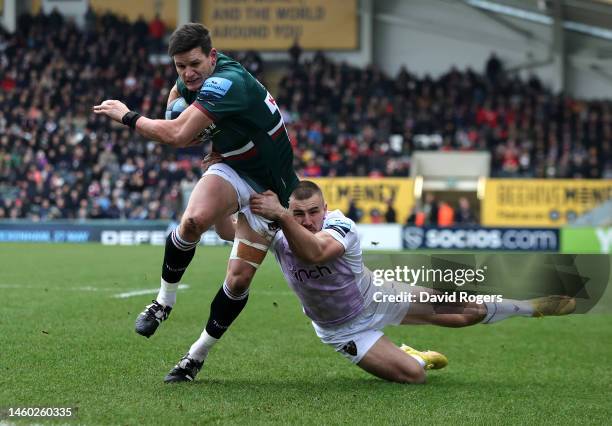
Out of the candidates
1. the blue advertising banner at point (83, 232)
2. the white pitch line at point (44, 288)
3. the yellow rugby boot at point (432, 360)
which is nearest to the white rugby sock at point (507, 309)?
the yellow rugby boot at point (432, 360)

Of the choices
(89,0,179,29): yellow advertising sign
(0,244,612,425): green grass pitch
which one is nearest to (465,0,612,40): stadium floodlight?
(89,0,179,29): yellow advertising sign

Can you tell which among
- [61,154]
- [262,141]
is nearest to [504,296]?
[262,141]

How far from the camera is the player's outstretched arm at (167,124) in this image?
18.1ft

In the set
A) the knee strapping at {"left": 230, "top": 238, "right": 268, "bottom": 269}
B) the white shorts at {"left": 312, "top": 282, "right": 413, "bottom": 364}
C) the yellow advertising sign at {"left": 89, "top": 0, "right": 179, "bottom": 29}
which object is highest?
the yellow advertising sign at {"left": 89, "top": 0, "right": 179, "bottom": 29}

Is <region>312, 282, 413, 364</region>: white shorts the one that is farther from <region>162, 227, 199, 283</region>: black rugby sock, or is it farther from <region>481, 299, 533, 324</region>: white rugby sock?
<region>162, 227, 199, 283</region>: black rugby sock

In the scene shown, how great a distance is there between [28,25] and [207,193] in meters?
31.8

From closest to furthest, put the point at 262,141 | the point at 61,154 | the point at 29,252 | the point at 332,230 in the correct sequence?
the point at 332,230, the point at 262,141, the point at 29,252, the point at 61,154

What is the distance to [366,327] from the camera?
610 cm

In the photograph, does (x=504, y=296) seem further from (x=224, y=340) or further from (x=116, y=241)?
(x=116, y=241)

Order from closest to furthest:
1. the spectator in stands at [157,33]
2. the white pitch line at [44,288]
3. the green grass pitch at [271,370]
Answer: the green grass pitch at [271,370] → the white pitch line at [44,288] → the spectator in stands at [157,33]

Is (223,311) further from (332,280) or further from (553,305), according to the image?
(553,305)

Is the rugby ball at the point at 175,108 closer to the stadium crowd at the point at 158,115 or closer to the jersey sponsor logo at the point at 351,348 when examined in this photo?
the jersey sponsor logo at the point at 351,348

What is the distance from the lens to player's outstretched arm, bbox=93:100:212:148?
5531 mm

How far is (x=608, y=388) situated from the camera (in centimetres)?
575
